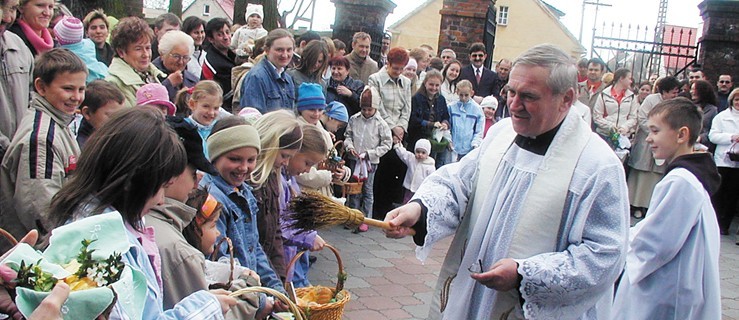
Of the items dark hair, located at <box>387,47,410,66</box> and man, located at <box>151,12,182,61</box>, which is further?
dark hair, located at <box>387,47,410,66</box>

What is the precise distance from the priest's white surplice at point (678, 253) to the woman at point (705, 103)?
7602mm

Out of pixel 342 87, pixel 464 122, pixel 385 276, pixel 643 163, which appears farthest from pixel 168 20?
pixel 643 163

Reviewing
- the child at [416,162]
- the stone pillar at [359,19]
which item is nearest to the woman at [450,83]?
the child at [416,162]

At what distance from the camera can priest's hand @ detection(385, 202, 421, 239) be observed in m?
3.21

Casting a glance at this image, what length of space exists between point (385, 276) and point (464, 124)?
145 inches

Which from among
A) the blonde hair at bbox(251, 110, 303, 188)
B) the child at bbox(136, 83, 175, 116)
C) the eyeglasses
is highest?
the eyeglasses

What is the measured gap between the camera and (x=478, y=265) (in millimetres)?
3186

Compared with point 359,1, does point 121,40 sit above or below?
below

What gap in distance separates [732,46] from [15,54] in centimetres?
1352

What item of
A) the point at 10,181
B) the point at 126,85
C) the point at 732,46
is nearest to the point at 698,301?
the point at 10,181

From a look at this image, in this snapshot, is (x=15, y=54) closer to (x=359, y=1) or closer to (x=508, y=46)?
(x=359, y=1)

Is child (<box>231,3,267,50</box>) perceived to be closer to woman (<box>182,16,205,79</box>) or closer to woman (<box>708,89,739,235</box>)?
woman (<box>182,16,205,79</box>)

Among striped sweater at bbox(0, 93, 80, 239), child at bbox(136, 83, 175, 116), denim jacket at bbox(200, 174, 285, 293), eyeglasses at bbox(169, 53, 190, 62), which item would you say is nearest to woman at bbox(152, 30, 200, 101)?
eyeglasses at bbox(169, 53, 190, 62)

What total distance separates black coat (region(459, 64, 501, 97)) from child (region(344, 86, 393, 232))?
9.75 feet
